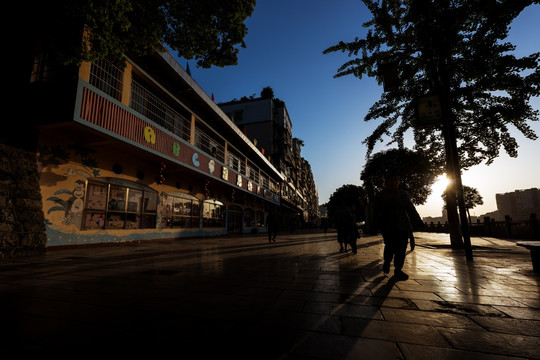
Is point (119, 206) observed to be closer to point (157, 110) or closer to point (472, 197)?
point (157, 110)

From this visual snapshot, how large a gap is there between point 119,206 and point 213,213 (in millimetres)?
8140

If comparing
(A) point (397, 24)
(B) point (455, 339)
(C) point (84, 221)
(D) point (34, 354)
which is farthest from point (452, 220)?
(C) point (84, 221)

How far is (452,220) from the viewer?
28.5 ft

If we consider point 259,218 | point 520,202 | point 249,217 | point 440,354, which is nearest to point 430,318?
point 440,354

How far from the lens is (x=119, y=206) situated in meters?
10.1

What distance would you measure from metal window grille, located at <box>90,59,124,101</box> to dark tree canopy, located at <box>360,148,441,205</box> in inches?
978

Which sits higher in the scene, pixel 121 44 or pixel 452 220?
pixel 121 44

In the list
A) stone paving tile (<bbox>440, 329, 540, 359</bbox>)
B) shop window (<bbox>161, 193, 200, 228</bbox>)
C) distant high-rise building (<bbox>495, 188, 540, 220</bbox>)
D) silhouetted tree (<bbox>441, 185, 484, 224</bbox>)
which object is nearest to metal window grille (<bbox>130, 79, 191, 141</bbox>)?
shop window (<bbox>161, 193, 200, 228</bbox>)

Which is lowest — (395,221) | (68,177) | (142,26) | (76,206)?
(395,221)

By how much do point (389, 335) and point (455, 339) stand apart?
46 centimetres

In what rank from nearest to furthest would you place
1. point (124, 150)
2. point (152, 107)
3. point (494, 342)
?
point (494, 342) < point (124, 150) < point (152, 107)

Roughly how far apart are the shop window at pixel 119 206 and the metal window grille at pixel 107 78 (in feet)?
11.3

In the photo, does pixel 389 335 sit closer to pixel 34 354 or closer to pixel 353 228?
pixel 34 354

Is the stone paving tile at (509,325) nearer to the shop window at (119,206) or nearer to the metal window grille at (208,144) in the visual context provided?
the shop window at (119,206)
